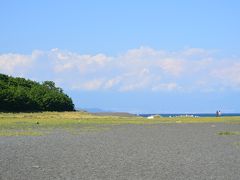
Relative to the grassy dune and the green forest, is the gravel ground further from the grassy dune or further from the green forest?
the green forest

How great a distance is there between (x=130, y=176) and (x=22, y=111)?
8476 cm

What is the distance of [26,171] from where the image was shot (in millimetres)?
17109

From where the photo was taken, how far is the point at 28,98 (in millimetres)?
101875

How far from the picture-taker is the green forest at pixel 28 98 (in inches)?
3814

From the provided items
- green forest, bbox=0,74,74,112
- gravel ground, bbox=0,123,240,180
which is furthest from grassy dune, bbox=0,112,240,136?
green forest, bbox=0,74,74,112

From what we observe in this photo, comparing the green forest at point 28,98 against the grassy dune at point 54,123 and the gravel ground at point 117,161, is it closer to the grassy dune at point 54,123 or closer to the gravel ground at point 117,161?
the grassy dune at point 54,123

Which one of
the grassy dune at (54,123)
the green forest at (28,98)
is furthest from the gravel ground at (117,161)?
the green forest at (28,98)

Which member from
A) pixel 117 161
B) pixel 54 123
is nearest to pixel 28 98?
pixel 54 123

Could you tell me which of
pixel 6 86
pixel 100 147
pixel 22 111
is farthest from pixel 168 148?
pixel 6 86

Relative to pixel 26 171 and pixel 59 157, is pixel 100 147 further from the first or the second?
pixel 26 171

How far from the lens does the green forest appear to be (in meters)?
96.9

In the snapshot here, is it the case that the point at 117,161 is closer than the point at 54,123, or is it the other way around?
the point at 117,161

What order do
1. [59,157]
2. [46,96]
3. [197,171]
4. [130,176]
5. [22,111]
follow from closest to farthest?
1. [130,176]
2. [197,171]
3. [59,157]
4. [22,111]
5. [46,96]

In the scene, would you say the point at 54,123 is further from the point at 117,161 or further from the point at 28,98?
the point at 28,98
